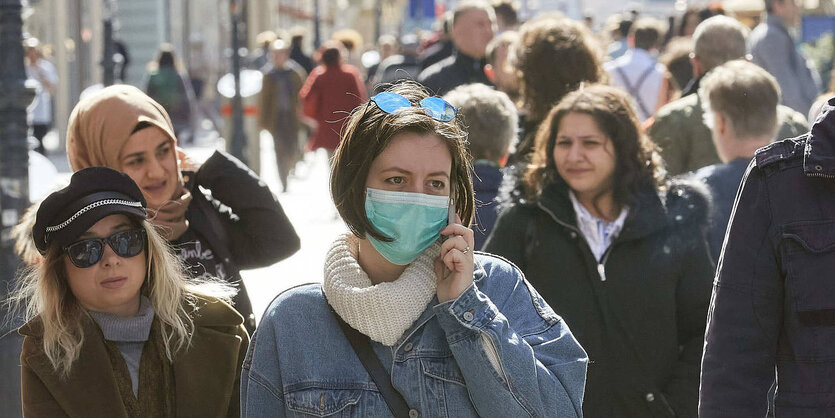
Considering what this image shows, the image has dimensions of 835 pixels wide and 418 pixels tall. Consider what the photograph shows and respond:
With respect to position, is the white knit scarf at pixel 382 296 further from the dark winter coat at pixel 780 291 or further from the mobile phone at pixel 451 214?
the dark winter coat at pixel 780 291

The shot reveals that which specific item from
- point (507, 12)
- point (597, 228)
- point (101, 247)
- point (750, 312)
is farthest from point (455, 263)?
point (507, 12)

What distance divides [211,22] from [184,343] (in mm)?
42399

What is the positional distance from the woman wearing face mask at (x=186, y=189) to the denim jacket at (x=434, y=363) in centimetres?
133

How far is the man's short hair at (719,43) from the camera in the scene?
25.0 feet

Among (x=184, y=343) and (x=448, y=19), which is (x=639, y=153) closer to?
(x=184, y=343)

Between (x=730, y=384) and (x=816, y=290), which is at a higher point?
(x=816, y=290)

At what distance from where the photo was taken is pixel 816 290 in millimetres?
3166

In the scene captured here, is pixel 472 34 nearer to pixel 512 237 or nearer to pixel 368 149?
pixel 512 237

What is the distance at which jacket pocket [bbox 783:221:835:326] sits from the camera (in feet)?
10.4

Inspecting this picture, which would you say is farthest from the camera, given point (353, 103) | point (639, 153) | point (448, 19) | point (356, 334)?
point (353, 103)

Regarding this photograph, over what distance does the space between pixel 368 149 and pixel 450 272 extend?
1.03ft

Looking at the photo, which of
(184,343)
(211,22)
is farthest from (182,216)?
(211,22)

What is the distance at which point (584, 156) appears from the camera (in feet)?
15.9

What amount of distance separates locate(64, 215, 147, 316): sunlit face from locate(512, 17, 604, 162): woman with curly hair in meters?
3.20
